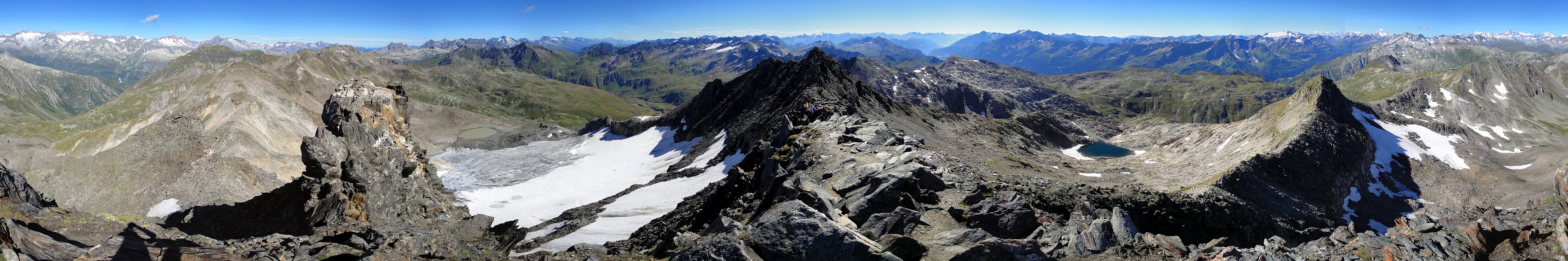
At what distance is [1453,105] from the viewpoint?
89875mm

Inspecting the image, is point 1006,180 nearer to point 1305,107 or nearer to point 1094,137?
point 1305,107

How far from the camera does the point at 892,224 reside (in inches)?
634

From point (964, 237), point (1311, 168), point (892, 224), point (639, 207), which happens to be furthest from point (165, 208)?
point (1311, 168)

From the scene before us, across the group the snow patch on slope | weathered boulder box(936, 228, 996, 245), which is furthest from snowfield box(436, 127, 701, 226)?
weathered boulder box(936, 228, 996, 245)

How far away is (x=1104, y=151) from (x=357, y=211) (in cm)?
11599

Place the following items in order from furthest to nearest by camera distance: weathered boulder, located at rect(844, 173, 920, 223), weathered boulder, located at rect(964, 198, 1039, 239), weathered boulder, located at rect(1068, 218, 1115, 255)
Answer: weathered boulder, located at rect(844, 173, 920, 223) → weathered boulder, located at rect(964, 198, 1039, 239) → weathered boulder, located at rect(1068, 218, 1115, 255)

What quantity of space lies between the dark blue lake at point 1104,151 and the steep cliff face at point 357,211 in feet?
321

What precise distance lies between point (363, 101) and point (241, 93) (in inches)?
2345

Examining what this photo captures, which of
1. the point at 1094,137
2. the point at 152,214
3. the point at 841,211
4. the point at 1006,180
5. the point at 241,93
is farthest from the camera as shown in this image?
the point at 1094,137

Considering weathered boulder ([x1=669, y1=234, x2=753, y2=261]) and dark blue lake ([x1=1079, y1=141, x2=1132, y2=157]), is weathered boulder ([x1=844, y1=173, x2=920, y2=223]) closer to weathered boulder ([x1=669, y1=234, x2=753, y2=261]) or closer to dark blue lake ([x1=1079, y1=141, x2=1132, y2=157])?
weathered boulder ([x1=669, y1=234, x2=753, y2=261])

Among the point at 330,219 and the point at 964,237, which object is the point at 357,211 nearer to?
the point at 330,219

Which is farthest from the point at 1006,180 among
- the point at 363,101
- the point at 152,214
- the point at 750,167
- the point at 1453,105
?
the point at 1453,105

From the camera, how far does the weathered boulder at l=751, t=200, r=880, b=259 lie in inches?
534

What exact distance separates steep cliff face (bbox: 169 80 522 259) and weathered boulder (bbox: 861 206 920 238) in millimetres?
12702
